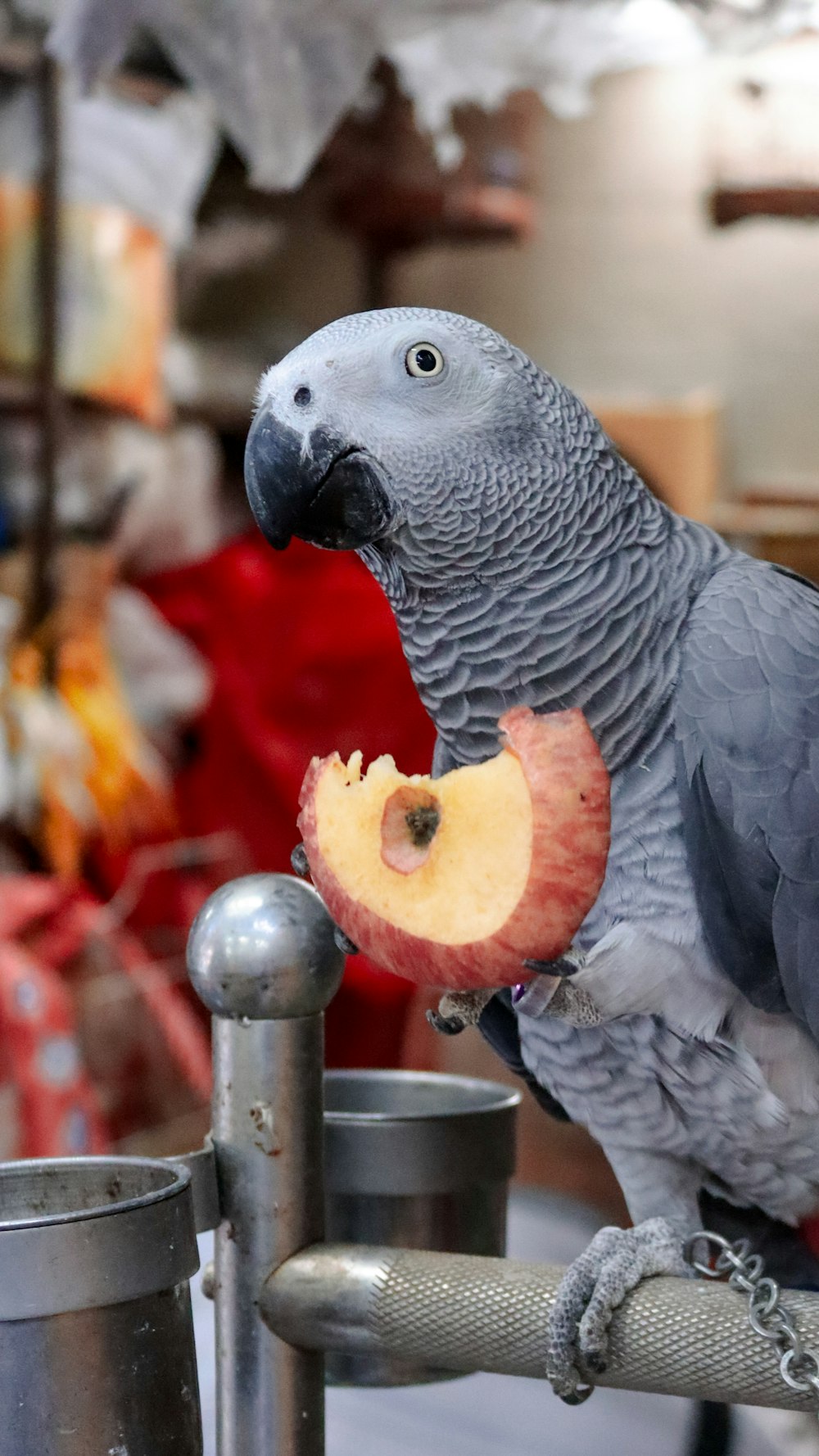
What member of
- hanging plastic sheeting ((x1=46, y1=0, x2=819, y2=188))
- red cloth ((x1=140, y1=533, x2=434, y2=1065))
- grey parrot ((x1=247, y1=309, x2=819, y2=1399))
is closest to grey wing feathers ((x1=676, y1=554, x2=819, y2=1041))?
grey parrot ((x1=247, y1=309, x2=819, y2=1399))

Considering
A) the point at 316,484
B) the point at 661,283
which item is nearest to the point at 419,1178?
the point at 316,484

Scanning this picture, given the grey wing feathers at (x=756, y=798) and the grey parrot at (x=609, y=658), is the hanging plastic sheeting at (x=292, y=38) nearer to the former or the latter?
the grey parrot at (x=609, y=658)

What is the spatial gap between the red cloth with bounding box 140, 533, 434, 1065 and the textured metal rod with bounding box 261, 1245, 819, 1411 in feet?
3.95

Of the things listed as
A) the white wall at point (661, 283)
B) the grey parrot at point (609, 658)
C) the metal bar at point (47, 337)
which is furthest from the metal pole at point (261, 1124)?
the white wall at point (661, 283)

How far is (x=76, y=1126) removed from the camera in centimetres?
153

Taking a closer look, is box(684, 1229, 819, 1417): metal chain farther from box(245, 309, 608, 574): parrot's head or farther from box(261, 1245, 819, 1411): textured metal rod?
box(245, 309, 608, 574): parrot's head

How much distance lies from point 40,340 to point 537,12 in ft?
2.91

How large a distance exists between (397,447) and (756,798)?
204 millimetres

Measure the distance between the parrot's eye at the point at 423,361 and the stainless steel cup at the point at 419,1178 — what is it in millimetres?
337

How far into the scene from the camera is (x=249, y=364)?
239 cm

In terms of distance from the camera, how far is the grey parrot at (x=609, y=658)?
1.88 ft

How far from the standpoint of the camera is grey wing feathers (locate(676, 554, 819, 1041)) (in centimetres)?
58

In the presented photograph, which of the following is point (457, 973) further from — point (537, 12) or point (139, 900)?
point (139, 900)

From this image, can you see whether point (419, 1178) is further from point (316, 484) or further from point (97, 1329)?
point (316, 484)
